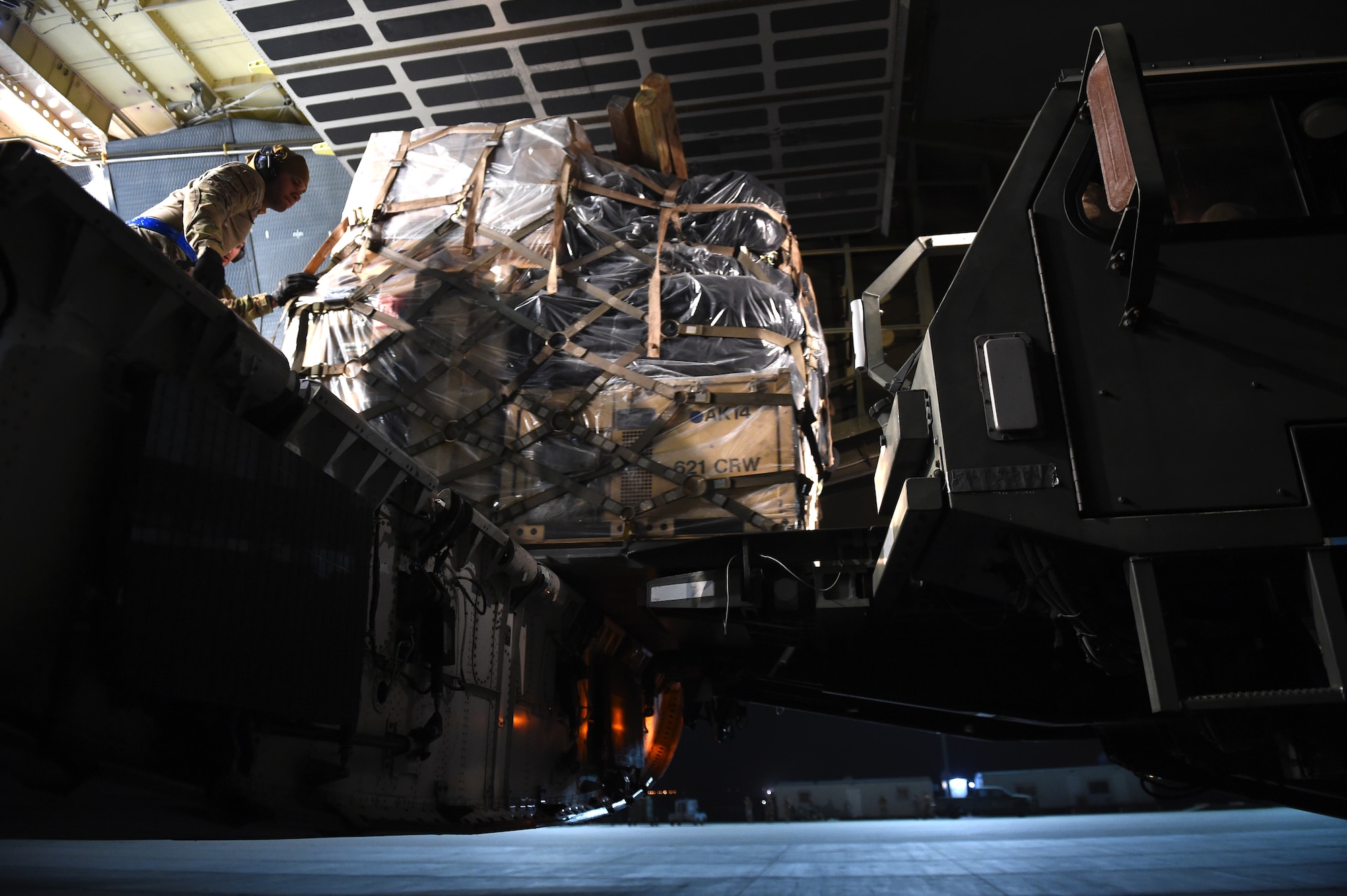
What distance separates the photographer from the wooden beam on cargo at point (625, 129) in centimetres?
762

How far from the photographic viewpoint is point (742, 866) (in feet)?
21.0

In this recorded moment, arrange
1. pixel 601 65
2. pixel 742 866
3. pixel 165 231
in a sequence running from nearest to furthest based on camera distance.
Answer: pixel 165 231 < pixel 742 866 < pixel 601 65

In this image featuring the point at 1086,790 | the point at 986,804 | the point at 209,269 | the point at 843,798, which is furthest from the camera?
the point at 843,798

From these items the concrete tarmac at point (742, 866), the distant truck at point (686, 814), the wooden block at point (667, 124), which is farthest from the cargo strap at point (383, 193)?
the distant truck at point (686, 814)

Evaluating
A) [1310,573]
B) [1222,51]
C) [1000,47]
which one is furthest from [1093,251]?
[1222,51]

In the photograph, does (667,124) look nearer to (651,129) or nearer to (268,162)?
(651,129)

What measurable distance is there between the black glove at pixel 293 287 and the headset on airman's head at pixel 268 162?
0.61 metres

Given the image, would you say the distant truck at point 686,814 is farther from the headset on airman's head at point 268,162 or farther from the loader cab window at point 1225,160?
the loader cab window at point 1225,160

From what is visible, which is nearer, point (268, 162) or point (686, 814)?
point (268, 162)

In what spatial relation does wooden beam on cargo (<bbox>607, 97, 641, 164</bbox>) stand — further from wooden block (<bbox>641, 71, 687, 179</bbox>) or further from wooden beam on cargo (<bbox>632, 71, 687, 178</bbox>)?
wooden block (<bbox>641, 71, 687, 179</bbox>)

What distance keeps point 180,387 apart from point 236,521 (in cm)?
46

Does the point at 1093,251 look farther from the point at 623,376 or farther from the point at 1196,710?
the point at 623,376

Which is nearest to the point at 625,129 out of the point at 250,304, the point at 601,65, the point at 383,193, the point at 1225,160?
the point at 383,193

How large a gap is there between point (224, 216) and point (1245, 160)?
16.1 ft
